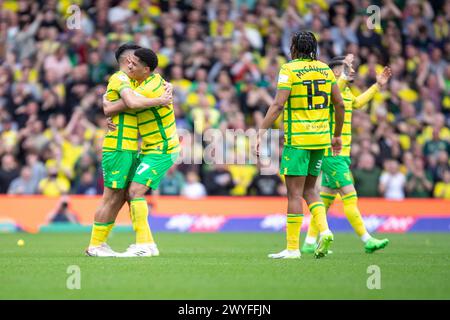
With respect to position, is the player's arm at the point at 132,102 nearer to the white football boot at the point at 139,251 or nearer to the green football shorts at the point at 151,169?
the green football shorts at the point at 151,169

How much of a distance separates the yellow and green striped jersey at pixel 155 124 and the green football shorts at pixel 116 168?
27cm

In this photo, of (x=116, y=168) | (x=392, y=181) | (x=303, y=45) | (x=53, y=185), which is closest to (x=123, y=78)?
(x=116, y=168)

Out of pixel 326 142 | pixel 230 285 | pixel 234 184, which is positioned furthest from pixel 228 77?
pixel 230 285

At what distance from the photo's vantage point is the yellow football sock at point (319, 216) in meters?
11.6

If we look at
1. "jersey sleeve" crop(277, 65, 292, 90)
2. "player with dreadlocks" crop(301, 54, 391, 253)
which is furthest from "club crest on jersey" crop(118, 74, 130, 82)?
"player with dreadlocks" crop(301, 54, 391, 253)

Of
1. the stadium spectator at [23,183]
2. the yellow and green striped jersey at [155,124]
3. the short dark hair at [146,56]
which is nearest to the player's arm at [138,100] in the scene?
the yellow and green striped jersey at [155,124]

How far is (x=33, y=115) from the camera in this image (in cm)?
2066

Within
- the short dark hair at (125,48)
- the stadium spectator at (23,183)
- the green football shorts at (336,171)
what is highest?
the short dark hair at (125,48)

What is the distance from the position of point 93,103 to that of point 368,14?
8.02 metres

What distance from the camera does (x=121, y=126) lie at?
11.7 m

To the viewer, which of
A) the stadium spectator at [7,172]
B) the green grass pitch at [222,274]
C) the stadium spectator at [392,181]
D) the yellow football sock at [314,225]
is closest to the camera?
the green grass pitch at [222,274]

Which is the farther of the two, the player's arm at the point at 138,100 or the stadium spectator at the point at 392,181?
the stadium spectator at the point at 392,181

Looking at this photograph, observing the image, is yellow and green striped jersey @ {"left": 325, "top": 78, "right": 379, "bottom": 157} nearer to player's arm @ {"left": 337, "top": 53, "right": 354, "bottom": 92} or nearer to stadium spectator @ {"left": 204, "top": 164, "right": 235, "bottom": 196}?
player's arm @ {"left": 337, "top": 53, "right": 354, "bottom": 92}

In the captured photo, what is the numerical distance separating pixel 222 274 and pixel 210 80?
13259mm
